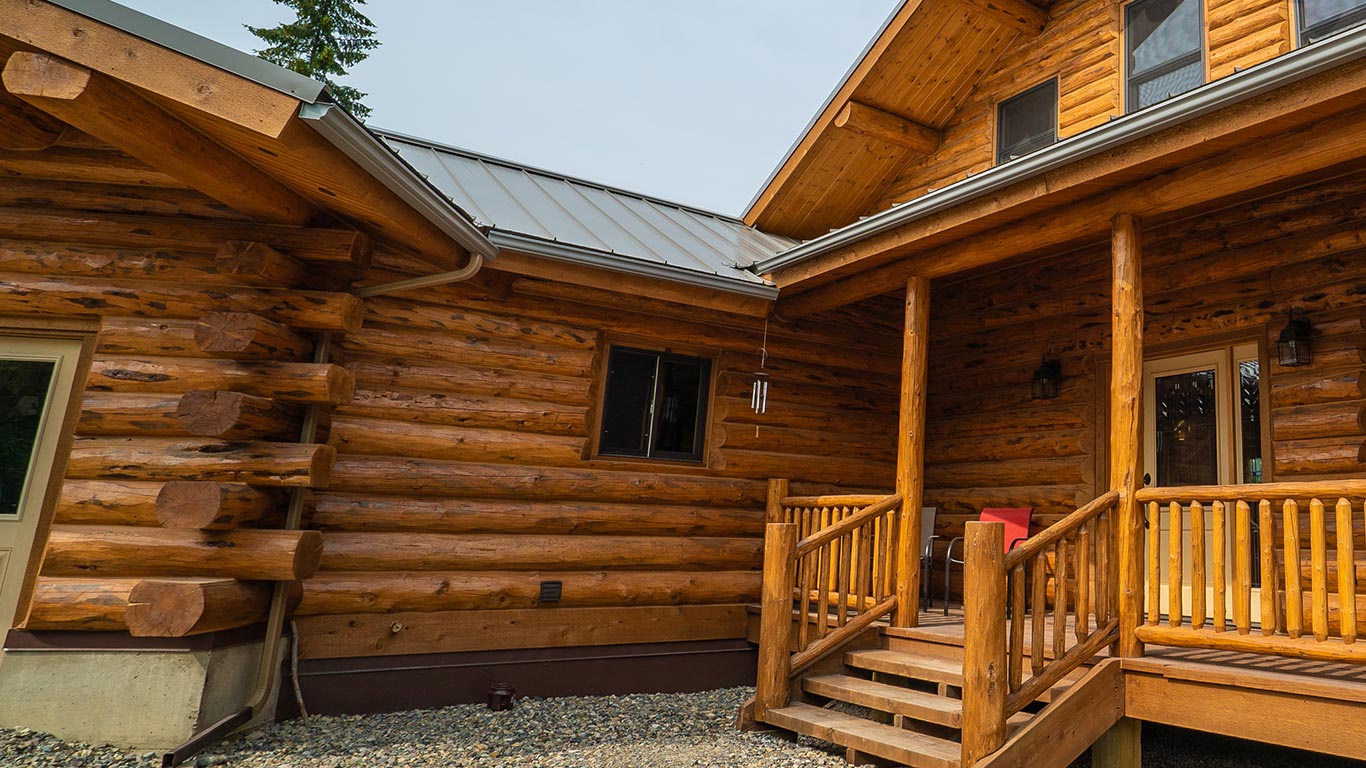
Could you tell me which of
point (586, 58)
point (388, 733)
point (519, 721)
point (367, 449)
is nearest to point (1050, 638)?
point (519, 721)

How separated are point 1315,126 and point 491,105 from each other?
55.6 meters

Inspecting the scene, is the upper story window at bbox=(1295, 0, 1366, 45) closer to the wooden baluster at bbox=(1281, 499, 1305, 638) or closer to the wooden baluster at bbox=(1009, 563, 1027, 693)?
the wooden baluster at bbox=(1281, 499, 1305, 638)

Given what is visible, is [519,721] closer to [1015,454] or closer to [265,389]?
[265,389]

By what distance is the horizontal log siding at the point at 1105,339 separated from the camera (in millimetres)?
5281

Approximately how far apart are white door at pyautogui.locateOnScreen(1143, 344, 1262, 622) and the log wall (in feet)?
6.68

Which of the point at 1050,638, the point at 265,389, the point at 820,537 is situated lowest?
the point at 1050,638

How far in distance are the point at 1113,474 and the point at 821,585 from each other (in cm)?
192

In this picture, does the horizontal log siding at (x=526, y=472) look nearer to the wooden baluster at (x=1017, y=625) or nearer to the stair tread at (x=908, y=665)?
the stair tread at (x=908, y=665)

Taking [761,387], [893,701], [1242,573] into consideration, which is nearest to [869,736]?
[893,701]

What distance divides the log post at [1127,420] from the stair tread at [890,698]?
0.99 m

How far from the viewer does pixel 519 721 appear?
5453 millimetres

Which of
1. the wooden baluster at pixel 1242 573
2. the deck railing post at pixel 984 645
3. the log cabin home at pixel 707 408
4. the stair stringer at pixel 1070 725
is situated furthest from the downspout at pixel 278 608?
the wooden baluster at pixel 1242 573

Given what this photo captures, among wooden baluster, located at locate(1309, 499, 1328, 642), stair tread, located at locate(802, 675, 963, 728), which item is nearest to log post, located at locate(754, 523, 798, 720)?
stair tread, located at locate(802, 675, 963, 728)

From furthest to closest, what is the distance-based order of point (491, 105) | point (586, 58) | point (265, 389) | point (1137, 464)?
point (491, 105) < point (586, 58) < point (265, 389) < point (1137, 464)
